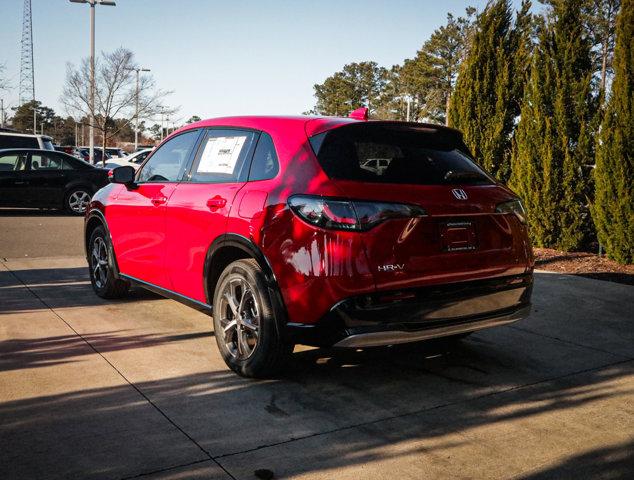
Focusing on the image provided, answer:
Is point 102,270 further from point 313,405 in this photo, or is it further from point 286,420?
point 286,420

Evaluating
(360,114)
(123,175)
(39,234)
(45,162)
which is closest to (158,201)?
(123,175)

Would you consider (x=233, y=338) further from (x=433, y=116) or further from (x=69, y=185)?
(x=433, y=116)

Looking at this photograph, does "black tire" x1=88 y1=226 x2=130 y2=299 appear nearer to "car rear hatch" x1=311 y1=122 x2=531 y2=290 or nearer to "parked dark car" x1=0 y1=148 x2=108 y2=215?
"car rear hatch" x1=311 y1=122 x2=531 y2=290

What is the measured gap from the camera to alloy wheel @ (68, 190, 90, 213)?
16.3 m

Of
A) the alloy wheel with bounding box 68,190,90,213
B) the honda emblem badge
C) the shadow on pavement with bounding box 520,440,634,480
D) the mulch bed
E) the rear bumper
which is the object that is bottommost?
the shadow on pavement with bounding box 520,440,634,480

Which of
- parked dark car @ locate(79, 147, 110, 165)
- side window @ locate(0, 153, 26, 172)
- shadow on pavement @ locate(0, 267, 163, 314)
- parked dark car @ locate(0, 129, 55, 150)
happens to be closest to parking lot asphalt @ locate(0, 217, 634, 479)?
shadow on pavement @ locate(0, 267, 163, 314)

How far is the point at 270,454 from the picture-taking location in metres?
3.18

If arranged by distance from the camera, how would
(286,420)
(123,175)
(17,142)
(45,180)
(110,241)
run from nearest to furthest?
1. (286,420)
2. (123,175)
3. (110,241)
4. (45,180)
5. (17,142)

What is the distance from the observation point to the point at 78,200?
53.6ft

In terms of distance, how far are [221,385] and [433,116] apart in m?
69.8

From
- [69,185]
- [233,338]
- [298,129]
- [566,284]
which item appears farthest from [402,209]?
[69,185]

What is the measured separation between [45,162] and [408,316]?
14475mm

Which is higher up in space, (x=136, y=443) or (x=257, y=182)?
(x=257, y=182)

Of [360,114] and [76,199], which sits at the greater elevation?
[360,114]
